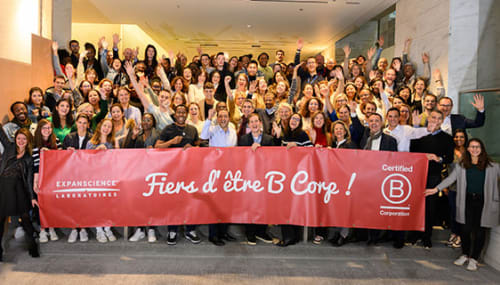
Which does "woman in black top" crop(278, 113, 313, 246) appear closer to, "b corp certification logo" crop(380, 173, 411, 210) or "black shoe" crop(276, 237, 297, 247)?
"black shoe" crop(276, 237, 297, 247)

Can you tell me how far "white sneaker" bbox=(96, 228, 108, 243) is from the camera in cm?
479

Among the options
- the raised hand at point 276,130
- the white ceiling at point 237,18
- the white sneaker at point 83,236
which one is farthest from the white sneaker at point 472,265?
the white ceiling at point 237,18

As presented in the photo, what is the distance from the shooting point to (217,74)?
7441mm

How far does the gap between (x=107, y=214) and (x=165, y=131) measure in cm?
129

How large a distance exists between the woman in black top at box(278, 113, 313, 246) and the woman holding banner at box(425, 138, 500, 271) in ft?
6.35

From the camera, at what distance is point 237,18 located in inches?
455

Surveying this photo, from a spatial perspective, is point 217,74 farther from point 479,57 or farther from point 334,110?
point 479,57

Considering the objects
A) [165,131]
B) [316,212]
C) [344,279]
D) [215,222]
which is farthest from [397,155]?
[165,131]

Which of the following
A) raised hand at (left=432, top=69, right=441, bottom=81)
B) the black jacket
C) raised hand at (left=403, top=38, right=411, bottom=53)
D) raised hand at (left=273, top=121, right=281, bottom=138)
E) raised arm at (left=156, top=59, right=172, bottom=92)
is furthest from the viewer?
raised hand at (left=403, top=38, right=411, bottom=53)

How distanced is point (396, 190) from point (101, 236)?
12.6ft

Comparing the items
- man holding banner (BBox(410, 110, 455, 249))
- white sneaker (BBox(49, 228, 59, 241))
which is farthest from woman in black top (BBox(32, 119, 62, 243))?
man holding banner (BBox(410, 110, 455, 249))

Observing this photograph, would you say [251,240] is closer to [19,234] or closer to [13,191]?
[13,191]

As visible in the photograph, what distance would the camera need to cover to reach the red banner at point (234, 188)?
457 centimetres

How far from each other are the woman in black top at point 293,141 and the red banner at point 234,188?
26 cm
